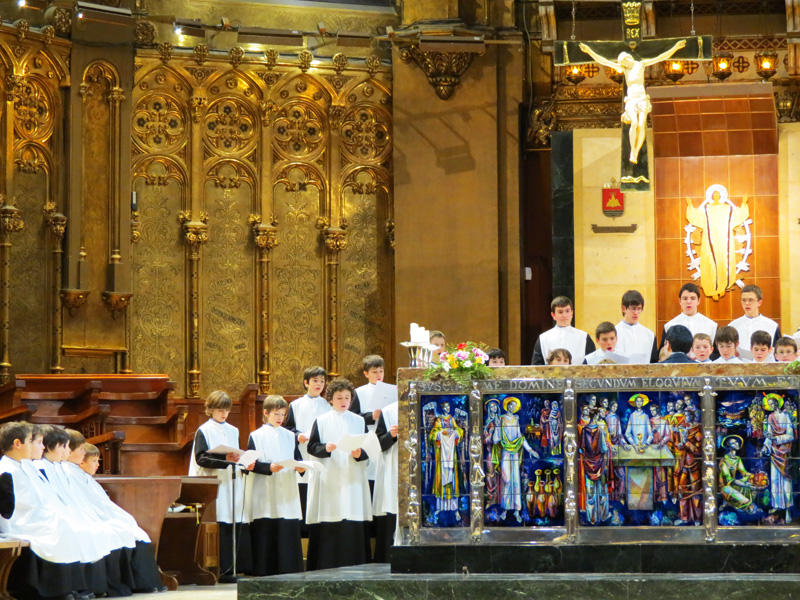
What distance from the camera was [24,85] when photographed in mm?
14039

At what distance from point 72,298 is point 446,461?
6.49m

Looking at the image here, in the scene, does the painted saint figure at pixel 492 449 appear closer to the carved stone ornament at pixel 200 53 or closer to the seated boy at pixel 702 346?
the seated boy at pixel 702 346

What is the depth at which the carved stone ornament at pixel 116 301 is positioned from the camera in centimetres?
1423

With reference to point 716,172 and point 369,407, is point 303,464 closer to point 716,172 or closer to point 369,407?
point 369,407

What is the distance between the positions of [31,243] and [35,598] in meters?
5.92

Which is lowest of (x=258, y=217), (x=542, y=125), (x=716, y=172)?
(x=258, y=217)

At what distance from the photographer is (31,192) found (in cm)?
1415

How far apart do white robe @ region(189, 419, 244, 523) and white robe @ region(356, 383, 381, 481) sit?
1.09m

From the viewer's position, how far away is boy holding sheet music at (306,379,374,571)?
11102mm

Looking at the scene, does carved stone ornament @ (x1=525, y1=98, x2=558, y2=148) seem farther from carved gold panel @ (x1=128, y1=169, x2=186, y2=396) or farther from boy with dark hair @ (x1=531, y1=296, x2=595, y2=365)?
boy with dark hair @ (x1=531, y1=296, x2=595, y2=365)

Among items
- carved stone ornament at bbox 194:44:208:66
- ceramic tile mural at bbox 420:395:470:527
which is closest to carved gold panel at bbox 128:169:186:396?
carved stone ornament at bbox 194:44:208:66

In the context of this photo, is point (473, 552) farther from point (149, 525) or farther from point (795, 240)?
point (795, 240)

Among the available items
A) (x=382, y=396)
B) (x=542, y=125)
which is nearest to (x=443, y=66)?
(x=542, y=125)

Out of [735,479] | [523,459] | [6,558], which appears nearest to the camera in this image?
[6,558]
